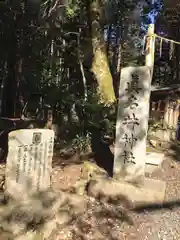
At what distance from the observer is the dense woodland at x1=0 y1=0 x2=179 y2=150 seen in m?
7.32

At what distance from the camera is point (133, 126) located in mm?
5250

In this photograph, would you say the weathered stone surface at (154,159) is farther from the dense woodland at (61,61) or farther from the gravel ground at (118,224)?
the gravel ground at (118,224)

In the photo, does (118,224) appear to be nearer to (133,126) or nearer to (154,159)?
(133,126)

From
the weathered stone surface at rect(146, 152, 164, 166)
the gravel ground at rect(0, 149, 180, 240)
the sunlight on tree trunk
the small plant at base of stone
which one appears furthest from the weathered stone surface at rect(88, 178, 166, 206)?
the sunlight on tree trunk

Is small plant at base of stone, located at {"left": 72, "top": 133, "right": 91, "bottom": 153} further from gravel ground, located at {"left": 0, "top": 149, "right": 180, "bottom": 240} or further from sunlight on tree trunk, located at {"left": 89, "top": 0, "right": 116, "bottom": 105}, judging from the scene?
sunlight on tree trunk, located at {"left": 89, "top": 0, "right": 116, "bottom": 105}

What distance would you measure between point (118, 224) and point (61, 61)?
8073 mm

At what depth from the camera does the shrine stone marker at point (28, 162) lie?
3768 millimetres

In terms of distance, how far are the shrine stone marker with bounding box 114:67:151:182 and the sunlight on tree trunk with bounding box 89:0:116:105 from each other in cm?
244

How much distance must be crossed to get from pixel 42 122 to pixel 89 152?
269cm

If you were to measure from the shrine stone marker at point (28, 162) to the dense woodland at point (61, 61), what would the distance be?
247cm

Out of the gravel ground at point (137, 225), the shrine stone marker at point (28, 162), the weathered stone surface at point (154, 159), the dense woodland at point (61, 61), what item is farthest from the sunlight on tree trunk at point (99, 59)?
the shrine stone marker at point (28, 162)

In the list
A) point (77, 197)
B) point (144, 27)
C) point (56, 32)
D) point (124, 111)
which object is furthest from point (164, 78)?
point (77, 197)

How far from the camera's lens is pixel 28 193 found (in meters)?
3.99

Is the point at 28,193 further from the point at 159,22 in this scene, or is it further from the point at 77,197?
the point at 159,22
